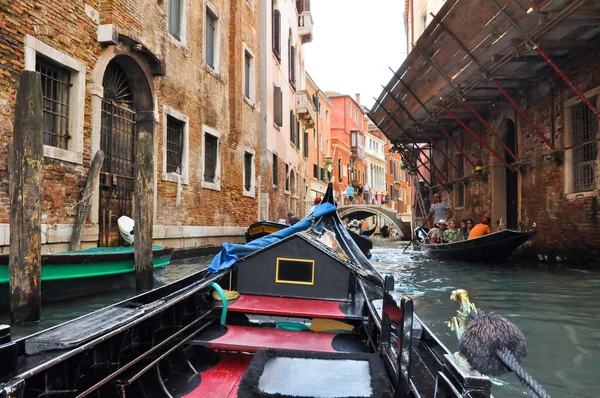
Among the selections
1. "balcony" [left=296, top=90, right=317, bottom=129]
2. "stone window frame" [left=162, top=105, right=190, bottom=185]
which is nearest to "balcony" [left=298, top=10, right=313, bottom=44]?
"balcony" [left=296, top=90, right=317, bottom=129]

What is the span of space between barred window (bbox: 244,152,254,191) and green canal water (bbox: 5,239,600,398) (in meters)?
3.38

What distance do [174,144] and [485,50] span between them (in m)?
4.66

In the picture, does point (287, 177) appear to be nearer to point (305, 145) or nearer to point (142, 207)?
point (305, 145)

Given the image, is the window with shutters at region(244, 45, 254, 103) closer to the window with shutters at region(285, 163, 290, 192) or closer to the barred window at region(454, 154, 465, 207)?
the window with shutters at region(285, 163, 290, 192)

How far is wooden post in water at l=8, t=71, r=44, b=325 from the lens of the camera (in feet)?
10.9

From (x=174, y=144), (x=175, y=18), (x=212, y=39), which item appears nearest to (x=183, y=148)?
(x=174, y=144)

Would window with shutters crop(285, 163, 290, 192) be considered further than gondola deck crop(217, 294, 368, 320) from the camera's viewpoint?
Yes

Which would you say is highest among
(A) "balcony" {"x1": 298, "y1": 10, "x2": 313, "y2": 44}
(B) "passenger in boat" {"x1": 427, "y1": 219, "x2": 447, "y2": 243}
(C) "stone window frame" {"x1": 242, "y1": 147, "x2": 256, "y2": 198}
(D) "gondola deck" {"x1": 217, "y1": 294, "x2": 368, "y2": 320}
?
(A) "balcony" {"x1": 298, "y1": 10, "x2": 313, "y2": 44}

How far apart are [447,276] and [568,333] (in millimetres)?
3585

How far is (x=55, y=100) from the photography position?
5.14m

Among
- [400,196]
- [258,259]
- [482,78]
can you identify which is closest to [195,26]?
[482,78]

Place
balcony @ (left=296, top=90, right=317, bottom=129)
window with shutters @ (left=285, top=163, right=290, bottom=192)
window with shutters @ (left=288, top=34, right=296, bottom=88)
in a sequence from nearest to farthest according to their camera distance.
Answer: window with shutters @ (left=285, top=163, right=290, bottom=192) < window with shutters @ (left=288, top=34, right=296, bottom=88) < balcony @ (left=296, top=90, right=317, bottom=129)

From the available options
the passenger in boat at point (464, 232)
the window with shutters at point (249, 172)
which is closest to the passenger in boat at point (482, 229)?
the passenger in boat at point (464, 232)

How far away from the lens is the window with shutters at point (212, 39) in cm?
904
